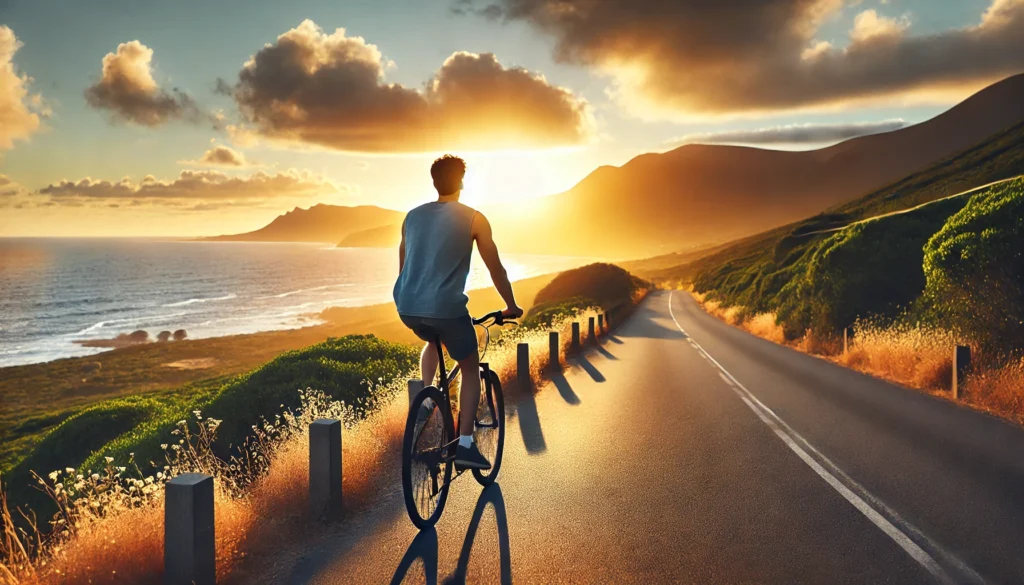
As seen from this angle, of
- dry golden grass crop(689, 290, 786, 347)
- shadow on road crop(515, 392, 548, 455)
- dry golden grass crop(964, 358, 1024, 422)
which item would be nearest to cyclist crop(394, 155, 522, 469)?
shadow on road crop(515, 392, 548, 455)

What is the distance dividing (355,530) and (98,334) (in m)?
82.8

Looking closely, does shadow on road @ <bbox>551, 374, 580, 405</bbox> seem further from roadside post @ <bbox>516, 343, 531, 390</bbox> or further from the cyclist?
the cyclist

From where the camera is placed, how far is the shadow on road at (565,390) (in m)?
10.1

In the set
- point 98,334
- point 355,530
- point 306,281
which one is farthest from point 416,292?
point 306,281

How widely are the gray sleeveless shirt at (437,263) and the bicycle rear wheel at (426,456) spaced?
602 mm

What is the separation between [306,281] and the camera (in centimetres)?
14875

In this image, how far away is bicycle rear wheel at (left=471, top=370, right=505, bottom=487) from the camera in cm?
533

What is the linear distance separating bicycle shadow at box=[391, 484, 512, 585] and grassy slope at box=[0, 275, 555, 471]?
29.7 metres

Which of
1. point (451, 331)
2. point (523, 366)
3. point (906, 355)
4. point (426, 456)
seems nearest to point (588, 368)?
point (523, 366)

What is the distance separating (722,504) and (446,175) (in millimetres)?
3449

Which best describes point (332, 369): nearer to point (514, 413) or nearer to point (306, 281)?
point (514, 413)

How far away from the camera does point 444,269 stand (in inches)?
169

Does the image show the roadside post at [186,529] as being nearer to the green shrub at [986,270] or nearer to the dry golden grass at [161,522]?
the dry golden grass at [161,522]

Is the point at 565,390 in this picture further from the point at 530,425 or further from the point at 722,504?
the point at 722,504
